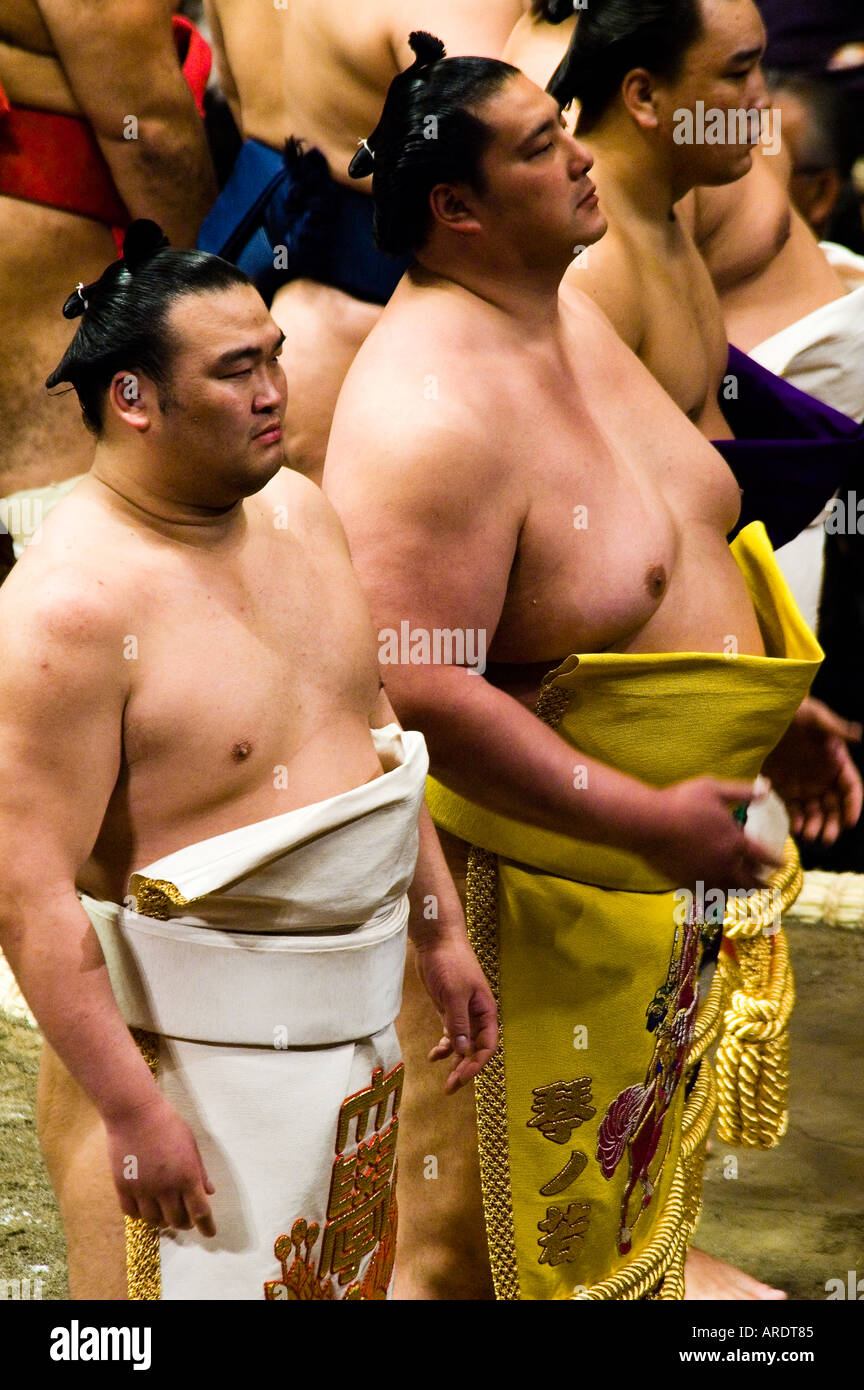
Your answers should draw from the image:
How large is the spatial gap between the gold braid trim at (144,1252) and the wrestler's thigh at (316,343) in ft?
3.71

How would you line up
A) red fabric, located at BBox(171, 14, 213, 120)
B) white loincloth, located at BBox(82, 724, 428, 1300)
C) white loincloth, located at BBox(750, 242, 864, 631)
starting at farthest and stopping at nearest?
white loincloth, located at BBox(750, 242, 864, 631), red fabric, located at BBox(171, 14, 213, 120), white loincloth, located at BBox(82, 724, 428, 1300)

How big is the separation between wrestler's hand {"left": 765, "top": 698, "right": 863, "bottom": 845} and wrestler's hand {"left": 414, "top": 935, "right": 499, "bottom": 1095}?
62cm

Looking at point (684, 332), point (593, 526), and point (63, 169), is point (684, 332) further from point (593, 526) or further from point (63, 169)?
point (63, 169)

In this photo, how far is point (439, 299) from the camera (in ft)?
5.46

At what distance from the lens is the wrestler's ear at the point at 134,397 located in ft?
4.25

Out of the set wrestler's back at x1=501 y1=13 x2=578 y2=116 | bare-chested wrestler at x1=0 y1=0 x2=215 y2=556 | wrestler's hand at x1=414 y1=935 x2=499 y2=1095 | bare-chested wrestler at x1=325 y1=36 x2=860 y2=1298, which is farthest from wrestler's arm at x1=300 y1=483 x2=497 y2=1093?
wrestler's back at x1=501 y1=13 x2=578 y2=116

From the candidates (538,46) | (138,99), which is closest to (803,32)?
(538,46)

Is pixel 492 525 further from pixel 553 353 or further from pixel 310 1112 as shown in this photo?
pixel 310 1112

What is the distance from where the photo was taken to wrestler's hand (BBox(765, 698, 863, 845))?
79.8 inches

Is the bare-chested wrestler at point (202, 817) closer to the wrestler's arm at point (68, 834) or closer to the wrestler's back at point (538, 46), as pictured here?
the wrestler's arm at point (68, 834)

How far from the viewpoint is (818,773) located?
2.06m

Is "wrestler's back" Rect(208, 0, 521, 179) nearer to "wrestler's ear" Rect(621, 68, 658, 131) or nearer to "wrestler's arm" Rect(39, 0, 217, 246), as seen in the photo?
"wrestler's arm" Rect(39, 0, 217, 246)

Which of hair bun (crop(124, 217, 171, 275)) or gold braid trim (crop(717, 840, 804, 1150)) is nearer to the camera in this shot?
hair bun (crop(124, 217, 171, 275))
